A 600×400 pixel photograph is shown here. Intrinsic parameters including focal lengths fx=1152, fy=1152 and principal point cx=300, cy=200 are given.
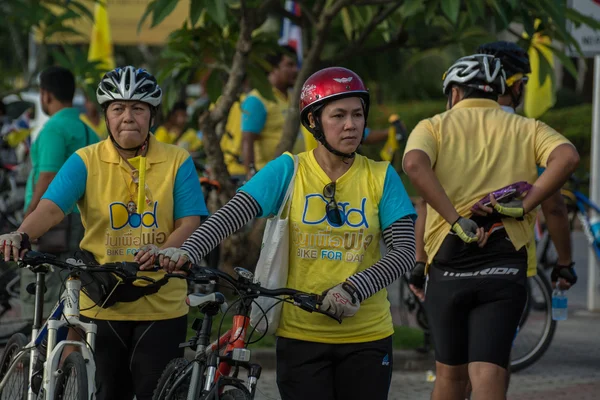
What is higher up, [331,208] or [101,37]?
[101,37]

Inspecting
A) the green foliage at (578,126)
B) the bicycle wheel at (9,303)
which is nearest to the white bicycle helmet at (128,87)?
the bicycle wheel at (9,303)

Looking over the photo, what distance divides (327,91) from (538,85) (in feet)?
15.6

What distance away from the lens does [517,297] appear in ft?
17.1

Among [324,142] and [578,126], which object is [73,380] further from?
[578,126]

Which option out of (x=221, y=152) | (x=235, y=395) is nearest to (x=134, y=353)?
(x=235, y=395)

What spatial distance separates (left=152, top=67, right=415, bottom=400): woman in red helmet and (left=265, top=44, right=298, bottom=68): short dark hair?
5.16 metres

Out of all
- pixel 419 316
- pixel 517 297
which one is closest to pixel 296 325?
pixel 517 297

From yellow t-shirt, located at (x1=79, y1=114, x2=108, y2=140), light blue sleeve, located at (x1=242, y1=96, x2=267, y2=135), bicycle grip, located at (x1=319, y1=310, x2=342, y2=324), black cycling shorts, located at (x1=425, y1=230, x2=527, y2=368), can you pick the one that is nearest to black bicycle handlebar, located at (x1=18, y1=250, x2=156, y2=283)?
bicycle grip, located at (x1=319, y1=310, x2=342, y2=324)

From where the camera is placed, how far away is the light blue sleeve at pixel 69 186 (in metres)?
4.97

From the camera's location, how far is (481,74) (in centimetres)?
553

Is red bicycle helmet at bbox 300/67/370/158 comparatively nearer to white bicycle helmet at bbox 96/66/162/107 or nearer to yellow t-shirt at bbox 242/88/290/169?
white bicycle helmet at bbox 96/66/162/107

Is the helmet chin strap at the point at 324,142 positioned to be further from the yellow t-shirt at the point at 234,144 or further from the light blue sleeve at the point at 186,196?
the yellow t-shirt at the point at 234,144

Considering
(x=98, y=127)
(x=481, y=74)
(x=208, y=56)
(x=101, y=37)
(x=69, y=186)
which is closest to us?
(x=69, y=186)

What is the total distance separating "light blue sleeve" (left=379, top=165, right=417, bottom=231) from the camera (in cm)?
450
